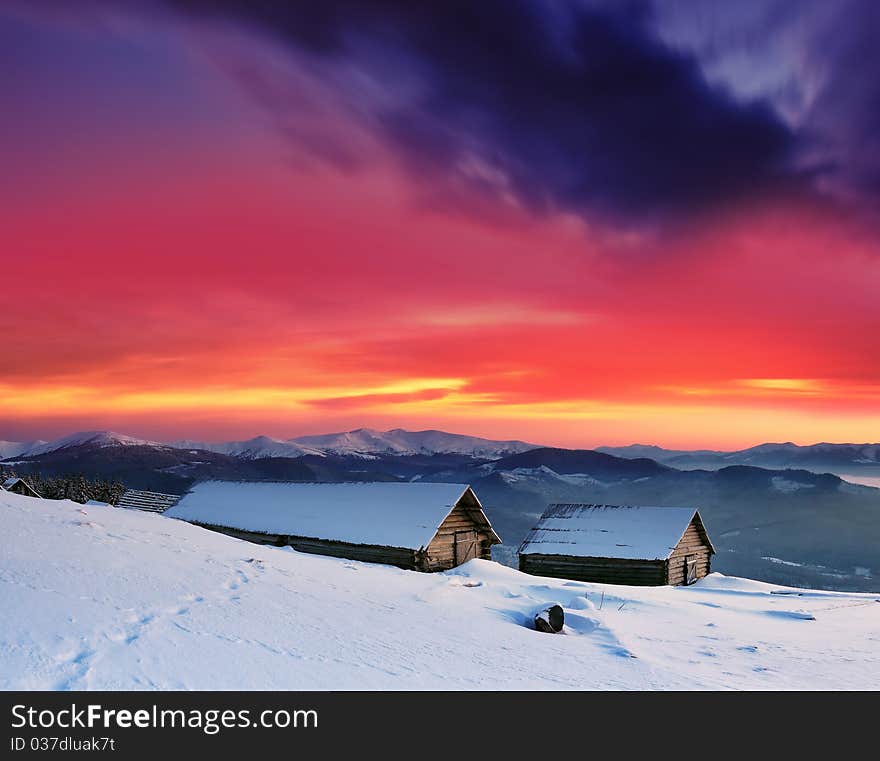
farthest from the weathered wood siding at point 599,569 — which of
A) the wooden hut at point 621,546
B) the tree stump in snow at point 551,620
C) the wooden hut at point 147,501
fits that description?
the wooden hut at point 147,501

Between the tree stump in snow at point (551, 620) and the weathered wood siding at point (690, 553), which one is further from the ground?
the tree stump in snow at point (551, 620)

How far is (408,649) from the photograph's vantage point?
747cm

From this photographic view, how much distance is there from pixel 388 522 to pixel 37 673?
24.6 meters

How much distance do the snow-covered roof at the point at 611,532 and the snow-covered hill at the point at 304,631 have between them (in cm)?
1738

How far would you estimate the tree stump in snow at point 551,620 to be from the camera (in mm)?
9945

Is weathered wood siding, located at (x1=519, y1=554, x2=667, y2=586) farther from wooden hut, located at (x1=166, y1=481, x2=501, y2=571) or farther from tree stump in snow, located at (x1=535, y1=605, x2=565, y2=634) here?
tree stump in snow, located at (x1=535, y1=605, x2=565, y2=634)

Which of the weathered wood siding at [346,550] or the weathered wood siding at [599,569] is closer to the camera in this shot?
the weathered wood siding at [346,550]

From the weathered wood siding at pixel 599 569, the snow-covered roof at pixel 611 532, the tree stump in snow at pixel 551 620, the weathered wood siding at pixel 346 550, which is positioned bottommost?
the weathered wood siding at pixel 599 569

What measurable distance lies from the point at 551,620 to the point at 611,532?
24.6 metres

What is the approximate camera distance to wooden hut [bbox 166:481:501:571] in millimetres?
27938

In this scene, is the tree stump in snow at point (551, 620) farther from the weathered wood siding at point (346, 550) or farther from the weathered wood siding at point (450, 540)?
the weathered wood siding at point (450, 540)

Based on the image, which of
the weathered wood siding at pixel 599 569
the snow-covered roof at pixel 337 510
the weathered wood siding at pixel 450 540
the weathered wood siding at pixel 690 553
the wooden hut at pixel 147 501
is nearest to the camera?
the weathered wood siding at pixel 450 540
